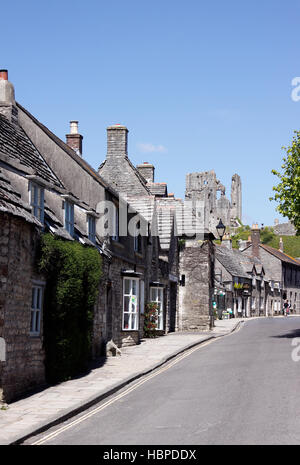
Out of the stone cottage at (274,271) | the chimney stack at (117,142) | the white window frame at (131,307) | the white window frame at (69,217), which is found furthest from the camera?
the stone cottage at (274,271)

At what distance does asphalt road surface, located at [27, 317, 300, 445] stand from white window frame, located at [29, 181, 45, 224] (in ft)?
15.3

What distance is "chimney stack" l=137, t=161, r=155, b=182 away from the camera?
35.8m

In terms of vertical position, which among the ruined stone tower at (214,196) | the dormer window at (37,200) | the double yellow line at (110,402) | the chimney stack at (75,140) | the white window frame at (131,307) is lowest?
the double yellow line at (110,402)

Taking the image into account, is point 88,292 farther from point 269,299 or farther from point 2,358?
point 269,299

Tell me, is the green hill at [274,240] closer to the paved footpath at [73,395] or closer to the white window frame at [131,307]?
the white window frame at [131,307]

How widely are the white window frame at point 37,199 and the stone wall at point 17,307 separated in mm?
796

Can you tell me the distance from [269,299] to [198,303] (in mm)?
44238

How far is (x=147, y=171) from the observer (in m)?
35.8

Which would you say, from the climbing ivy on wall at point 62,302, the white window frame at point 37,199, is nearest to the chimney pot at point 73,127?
the climbing ivy on wall at point 62,302

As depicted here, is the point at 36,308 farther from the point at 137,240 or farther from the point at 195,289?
the point at 195,289

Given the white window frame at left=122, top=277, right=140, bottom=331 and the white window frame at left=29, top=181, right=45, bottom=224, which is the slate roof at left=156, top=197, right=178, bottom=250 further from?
the white window frame at left=29, top=181, right=45, bottom=224

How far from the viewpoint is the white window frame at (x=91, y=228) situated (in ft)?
61.2

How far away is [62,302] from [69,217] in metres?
2.99
